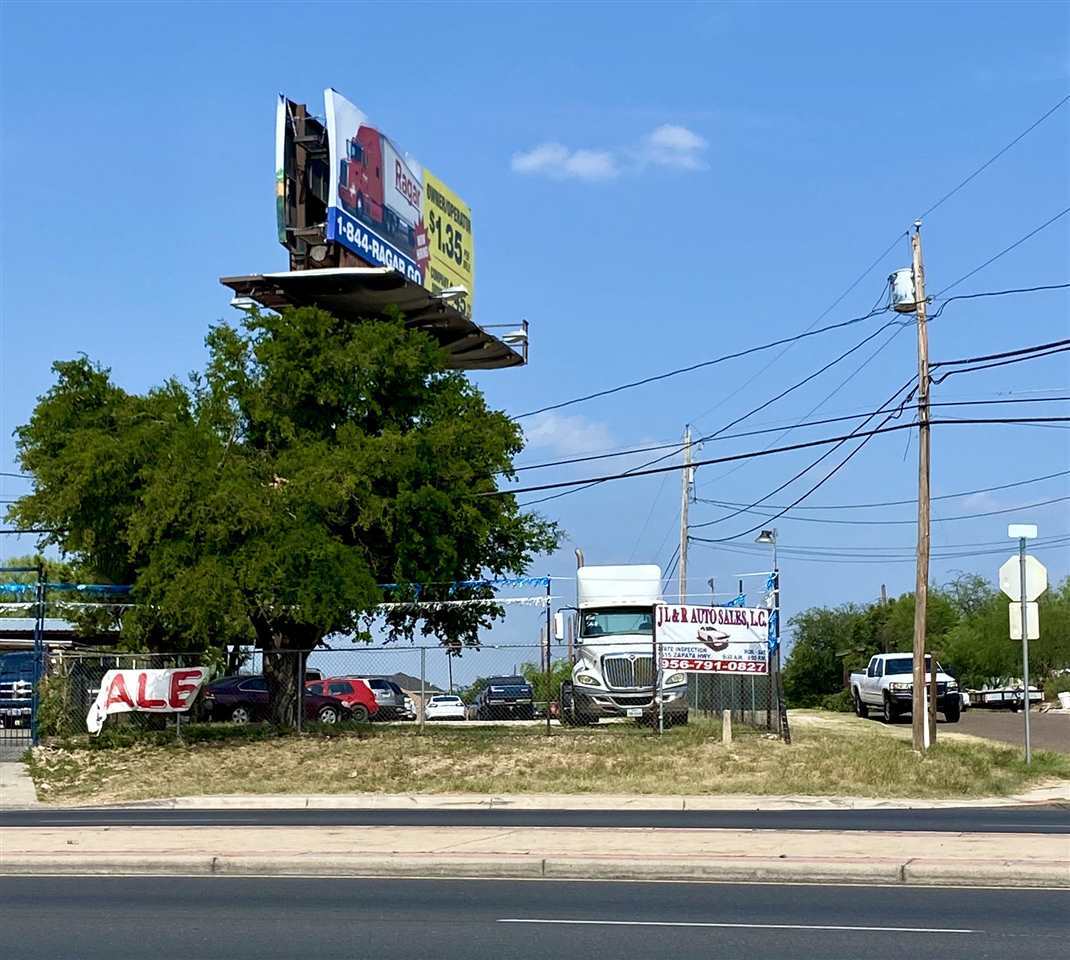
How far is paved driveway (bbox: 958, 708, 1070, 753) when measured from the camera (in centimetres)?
3203

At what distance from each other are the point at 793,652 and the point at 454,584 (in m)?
43.6

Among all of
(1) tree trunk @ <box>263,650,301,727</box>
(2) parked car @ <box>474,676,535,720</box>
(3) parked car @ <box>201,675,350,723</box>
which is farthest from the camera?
(2) parked car @ <box>474,676,535,720</box>

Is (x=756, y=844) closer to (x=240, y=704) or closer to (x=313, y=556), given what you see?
(x=313, y=556)

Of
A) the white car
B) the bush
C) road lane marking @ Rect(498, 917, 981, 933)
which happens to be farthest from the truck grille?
the bush

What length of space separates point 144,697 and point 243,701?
37.4 ft

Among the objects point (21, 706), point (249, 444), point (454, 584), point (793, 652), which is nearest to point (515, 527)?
point (454, 584)

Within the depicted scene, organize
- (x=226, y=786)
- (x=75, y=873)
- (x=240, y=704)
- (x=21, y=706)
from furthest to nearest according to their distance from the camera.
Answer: (x=240, y=704), (x=21, y=706), (x=226, y=786), (x=75, y=873)

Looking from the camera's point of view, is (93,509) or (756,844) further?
(93,509)

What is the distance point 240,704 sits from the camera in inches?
1529

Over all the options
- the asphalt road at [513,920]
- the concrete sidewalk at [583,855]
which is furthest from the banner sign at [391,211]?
the asphalt road at [513,920]

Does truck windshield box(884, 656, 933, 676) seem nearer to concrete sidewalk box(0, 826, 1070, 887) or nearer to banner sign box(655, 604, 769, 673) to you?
banner sign box(655, 604, 769, 673)

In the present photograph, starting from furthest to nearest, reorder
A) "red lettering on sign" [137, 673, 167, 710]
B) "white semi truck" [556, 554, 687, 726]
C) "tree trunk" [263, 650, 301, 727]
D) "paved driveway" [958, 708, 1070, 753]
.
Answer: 1. "paved driveway" [958, 708, 1070, 753]
2. "tree trunk" [263, 650, 301, 727]
3. "white semi truck" [556, 554, 687, 726]
4. "red lettering on sign" [137, 673, 167, 710]

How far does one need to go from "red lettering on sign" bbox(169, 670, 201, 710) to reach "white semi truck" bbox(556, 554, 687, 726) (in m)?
7.45

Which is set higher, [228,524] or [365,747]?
[228,524]
